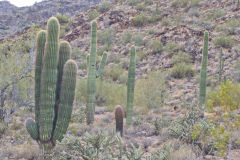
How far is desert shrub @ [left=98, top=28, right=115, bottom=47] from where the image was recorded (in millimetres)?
25734

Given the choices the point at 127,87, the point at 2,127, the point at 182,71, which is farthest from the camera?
the point at 182,71

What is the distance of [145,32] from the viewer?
85.6ft

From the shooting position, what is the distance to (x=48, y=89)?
20.6 ft

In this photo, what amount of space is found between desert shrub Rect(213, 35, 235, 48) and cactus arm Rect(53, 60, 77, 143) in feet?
51.5

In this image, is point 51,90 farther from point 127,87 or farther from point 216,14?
point 216,14

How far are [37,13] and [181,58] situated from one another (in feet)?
94.9

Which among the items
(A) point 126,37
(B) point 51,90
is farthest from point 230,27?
(B) point 51,90

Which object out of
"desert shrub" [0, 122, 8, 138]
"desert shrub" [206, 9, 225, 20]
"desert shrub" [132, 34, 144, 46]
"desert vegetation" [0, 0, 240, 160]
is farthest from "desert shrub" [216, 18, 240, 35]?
"desert shrub" [0, 122, 8, 138]

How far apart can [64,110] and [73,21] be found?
27236mm

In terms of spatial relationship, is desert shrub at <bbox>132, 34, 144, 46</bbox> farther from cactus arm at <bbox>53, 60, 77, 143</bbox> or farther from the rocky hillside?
cactus arm at <bbox>53, 60, 77, 143</bbox>

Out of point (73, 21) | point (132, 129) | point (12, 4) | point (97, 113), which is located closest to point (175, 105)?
point (97, 113)

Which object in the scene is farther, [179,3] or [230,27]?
[179,3]

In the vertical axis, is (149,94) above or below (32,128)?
above

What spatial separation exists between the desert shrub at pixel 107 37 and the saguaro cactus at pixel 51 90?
1882 cm
